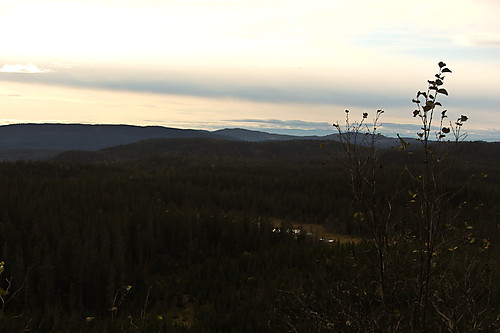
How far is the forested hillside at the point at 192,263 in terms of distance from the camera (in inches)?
428

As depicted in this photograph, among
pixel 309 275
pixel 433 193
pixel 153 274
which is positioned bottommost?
pixel 153 274

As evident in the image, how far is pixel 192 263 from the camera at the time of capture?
66.9 feet

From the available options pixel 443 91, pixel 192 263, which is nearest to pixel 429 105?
pixel 443 91

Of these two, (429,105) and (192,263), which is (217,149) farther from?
(429,105)

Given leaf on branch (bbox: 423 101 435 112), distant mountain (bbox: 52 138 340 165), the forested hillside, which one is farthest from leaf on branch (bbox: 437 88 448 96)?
distant mountain (bbox: 52 138 340 165)

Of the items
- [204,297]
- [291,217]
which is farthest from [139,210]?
[291,217]

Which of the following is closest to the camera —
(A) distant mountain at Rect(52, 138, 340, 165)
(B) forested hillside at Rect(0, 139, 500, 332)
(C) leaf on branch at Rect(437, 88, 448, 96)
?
(C) leaf on branch at Rect(437, 88, 448, 96)

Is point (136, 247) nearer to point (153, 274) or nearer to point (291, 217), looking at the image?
point (153, 274)

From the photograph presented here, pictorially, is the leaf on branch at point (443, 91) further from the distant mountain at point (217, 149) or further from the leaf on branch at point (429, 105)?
the distant mountain at point (217, 149)

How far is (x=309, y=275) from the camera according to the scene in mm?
15828

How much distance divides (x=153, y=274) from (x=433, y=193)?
16512 millimetres

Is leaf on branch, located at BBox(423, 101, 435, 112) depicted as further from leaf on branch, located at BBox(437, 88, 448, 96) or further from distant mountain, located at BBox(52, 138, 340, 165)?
distant mountain, located at BBox(52, 138, 340, 165)

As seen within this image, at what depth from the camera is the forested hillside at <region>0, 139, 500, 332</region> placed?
10.9 metres

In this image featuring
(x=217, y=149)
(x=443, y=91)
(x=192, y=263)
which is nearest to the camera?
(x=443, y=91)
